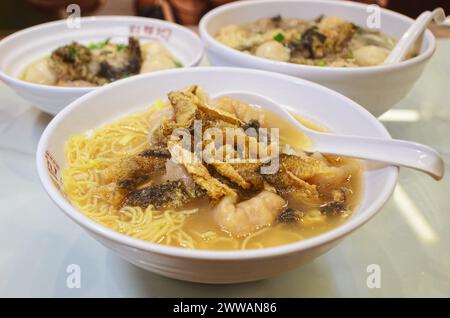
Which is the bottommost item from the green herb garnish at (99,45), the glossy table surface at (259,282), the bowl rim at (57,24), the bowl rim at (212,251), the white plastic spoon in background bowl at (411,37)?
the glossy table surface at (259,282)

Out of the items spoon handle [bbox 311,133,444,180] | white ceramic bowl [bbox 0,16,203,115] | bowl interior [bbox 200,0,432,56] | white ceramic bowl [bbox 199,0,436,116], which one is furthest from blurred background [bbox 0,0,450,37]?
spoon handle [bbox 311,133,444,180]

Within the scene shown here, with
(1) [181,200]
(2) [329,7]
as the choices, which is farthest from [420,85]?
(1) [181,200]

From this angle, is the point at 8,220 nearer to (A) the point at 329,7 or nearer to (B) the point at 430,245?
(B) the point at 430,245

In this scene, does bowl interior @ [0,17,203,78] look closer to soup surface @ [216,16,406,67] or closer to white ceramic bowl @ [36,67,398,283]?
soup surface @ [216,16,406,67]

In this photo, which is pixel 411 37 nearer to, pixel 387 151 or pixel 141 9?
pixel 387 151

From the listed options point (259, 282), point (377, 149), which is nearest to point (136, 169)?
point (259, 282)

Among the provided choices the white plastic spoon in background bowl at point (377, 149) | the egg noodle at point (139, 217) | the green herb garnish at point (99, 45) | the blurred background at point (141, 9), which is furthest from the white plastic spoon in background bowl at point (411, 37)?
the blurred background at point (141, 9)

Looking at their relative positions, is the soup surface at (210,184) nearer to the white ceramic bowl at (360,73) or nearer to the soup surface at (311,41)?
the white ceramic bowl at (360,73)

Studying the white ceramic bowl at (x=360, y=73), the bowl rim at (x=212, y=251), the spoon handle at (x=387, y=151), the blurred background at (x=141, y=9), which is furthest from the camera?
the blurred background at (x=141, y=9)
